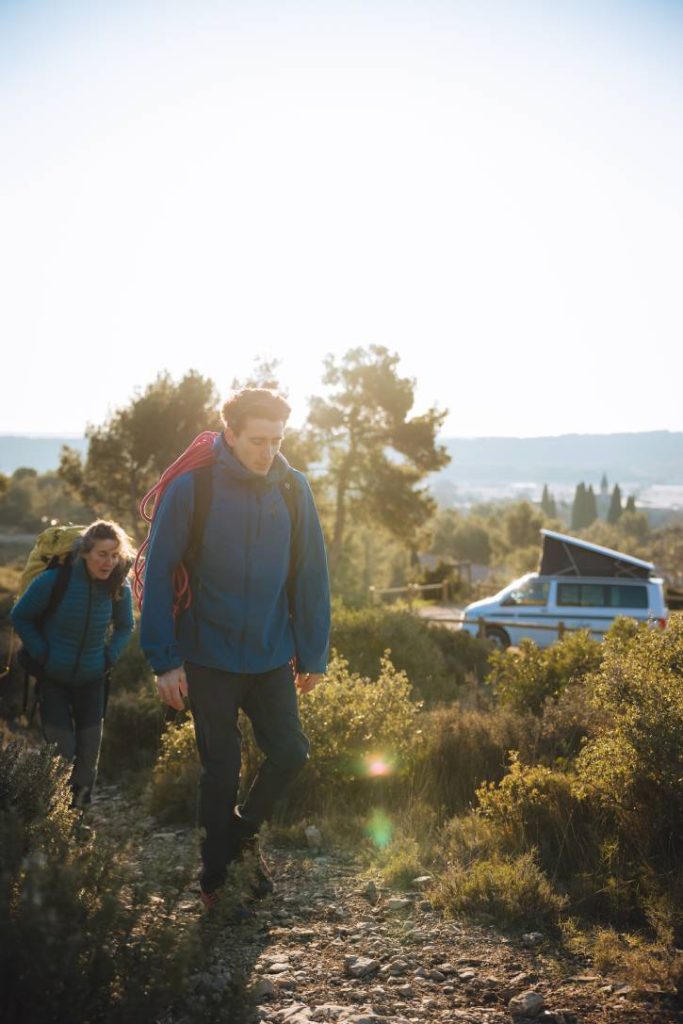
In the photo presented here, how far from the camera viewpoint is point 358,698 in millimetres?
5531

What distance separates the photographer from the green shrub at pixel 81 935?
5.68 feet

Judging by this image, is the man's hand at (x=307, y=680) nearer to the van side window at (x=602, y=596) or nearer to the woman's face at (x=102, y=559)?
the woman's face at (x=102, y=559)

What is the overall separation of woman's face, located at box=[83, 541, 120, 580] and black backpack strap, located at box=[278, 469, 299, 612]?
4.64 ft

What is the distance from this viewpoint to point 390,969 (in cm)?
302

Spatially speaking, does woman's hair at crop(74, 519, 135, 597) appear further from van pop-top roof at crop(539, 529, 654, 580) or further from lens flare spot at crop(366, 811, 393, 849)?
van pop-top roof at crop(539, 529, 654, 580)

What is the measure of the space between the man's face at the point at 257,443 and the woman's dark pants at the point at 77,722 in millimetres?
2028

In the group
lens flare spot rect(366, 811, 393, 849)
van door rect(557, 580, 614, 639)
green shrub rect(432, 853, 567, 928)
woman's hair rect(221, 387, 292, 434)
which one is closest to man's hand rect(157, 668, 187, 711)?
woman's hair rect(221, 387, 292, 434)

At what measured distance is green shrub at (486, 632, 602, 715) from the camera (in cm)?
Result: 648

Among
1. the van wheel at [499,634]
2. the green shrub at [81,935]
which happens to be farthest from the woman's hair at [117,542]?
the van wheel at [499,634]

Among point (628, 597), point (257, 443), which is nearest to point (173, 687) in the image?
point (257, 443)

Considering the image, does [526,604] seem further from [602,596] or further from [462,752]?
[462,752]

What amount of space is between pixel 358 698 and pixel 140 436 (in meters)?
21.8

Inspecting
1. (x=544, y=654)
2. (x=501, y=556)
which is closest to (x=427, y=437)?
(x=544, y=654)

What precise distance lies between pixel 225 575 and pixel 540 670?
4115mm
